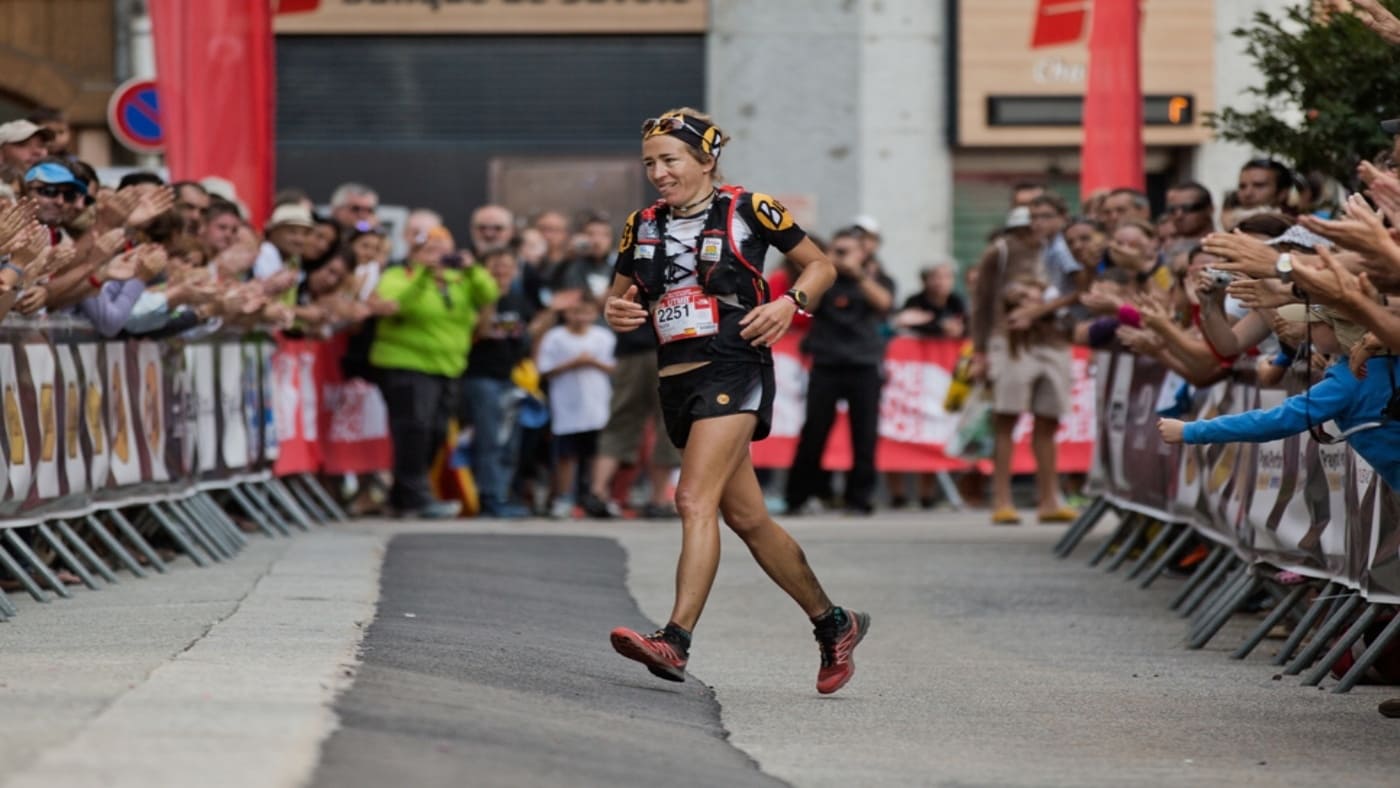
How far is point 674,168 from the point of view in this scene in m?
9.67

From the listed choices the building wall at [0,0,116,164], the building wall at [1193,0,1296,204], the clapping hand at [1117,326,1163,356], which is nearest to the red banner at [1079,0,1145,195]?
the clapping hand at [1117,326,1163,356]

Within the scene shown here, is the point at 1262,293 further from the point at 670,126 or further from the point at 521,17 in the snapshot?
the point at 521,17

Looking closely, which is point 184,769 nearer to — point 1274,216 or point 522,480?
point 1274,216

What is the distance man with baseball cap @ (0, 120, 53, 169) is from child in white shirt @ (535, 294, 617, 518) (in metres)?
7.64

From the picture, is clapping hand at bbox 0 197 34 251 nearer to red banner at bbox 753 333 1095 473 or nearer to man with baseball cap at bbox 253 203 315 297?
man with baseball cap at bbox 253 203 315 297

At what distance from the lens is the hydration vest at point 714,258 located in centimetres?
970

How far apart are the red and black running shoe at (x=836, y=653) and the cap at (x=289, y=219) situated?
31.9ft

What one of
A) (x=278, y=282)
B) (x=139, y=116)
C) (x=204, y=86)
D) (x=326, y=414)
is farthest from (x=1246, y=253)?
(x=139, y=116)

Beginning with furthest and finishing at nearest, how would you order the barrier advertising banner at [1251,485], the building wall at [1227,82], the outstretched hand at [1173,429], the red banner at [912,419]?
the building wall at [1227,82] → the red banner at [912,419] → the barrier advertising banner at [1251,485] → the outstretched hand at [1173,429]

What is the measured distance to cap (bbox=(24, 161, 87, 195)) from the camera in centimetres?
1264

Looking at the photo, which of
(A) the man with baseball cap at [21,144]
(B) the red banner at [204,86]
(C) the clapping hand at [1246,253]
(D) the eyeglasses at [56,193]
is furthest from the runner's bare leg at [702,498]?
(B) the red banner at [204,86]

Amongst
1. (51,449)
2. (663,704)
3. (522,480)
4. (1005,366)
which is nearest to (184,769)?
(663,704)

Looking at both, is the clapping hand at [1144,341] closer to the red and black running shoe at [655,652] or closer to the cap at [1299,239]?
the cap at [1299,239]

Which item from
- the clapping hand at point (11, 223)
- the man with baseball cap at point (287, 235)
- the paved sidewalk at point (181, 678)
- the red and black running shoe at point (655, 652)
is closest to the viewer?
the paved sidewalk at point (181, 678)
